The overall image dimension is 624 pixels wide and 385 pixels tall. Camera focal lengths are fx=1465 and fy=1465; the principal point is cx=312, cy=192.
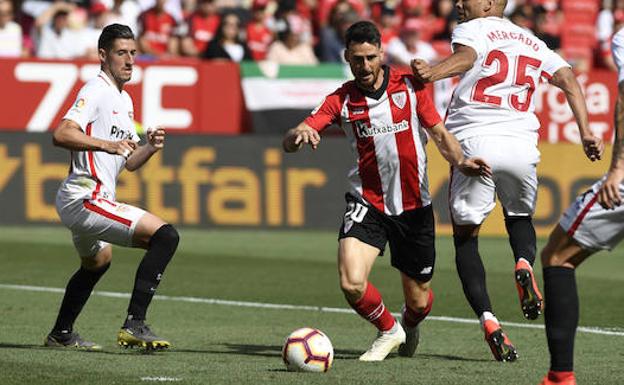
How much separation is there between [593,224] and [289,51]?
50.8 ft

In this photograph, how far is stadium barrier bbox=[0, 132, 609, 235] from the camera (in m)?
19.1

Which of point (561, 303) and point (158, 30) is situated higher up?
point (561, 303)

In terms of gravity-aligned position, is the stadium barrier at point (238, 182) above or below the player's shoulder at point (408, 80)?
below

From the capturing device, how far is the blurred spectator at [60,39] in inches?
834

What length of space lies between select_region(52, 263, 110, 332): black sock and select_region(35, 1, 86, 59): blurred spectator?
11722mm

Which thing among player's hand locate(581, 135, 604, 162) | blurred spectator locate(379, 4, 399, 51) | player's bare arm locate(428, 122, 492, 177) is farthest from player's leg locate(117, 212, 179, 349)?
blurred spectator locate(379, 4, 399, 51)

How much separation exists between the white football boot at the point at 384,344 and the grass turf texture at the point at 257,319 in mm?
110

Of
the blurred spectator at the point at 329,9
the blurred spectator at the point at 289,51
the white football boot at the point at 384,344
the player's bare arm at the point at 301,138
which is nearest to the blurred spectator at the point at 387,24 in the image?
the blurred spectator at the point at 329,9

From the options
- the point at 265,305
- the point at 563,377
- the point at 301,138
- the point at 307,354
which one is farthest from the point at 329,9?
the point at 563,377

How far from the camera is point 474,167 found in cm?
858

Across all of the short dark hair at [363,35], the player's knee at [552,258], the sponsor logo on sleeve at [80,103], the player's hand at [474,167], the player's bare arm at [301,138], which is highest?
the short dark hair at [363,35]

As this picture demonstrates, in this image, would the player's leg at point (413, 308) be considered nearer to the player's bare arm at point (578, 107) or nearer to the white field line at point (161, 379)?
the player's bare arm at point (578, 107)

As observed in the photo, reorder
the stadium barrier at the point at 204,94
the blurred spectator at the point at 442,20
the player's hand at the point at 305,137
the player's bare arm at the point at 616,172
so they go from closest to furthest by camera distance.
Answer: the player's bare arm at the point at 616,172, the player's hand at the point at 305,137, the stadium barrier at the point at 204,94, the blurred spectator at the point at 442,20

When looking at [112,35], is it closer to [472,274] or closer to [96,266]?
[96,266]
